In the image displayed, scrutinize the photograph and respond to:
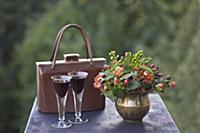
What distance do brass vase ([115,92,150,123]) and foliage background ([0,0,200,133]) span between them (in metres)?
2.64

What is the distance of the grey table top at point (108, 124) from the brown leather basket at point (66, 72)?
0.12 ft

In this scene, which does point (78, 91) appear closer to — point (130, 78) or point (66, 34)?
point (130, 78)

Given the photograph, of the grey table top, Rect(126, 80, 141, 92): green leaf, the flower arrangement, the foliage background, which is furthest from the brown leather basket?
the foliage background

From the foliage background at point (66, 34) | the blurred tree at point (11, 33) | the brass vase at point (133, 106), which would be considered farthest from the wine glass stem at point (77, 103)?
the blurred tree at point (11, 33)

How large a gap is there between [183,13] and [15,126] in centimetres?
224

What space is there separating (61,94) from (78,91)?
0.30ft

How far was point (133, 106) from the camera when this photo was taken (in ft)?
5.92

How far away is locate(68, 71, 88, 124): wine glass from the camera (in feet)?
6.04

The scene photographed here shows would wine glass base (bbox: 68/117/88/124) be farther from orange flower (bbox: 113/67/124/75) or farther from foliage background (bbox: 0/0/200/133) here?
foliage background (bbox: 0/0/200/133)

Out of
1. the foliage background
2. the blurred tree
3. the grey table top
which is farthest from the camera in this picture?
the blurred tree

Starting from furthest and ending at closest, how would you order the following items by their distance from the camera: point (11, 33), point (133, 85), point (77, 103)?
1. point (11, 33)
2. point (77, 103)
3. point (133, 85)

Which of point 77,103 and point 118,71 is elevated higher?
point 118,71

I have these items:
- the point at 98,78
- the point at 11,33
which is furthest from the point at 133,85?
the point at 11,33

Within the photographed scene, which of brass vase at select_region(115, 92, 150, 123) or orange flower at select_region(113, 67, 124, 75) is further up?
orange flower at select_region(113, 67, 124, 75)
